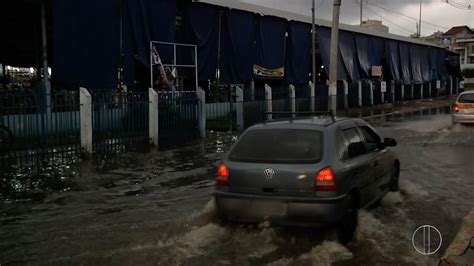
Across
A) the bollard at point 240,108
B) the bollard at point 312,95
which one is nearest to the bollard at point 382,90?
the bollard at point 312,95

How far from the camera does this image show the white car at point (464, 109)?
66.1ft

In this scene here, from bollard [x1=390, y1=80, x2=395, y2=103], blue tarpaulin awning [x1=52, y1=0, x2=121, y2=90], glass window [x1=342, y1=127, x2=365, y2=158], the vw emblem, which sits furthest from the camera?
bollard [x1=390, y1=80, x2=395, y2=103]

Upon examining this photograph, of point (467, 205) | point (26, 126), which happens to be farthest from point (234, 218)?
point (26, 126)

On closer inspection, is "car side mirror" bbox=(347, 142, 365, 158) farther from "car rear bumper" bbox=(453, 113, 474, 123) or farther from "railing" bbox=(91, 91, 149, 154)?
"car rear bumper" bbox=(453, 113, 474, 123)

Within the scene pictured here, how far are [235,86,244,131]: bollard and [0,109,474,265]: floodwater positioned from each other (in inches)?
280

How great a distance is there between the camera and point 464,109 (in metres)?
20.3

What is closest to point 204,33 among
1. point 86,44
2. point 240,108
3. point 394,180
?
point 240,108

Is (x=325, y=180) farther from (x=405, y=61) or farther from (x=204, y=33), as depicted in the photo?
Result: (x=405, y=61)

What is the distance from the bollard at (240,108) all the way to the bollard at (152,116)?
196 inches

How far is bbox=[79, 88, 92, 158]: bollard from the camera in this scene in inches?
511

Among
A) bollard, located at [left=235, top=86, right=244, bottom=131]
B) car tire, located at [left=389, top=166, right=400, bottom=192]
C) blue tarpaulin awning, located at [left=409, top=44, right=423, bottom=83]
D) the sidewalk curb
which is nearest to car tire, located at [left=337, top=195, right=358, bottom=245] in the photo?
the sidewalk curb

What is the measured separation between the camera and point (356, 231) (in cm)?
657

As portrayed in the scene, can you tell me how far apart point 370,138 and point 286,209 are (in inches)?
90.2

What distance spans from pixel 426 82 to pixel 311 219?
41696 mm
